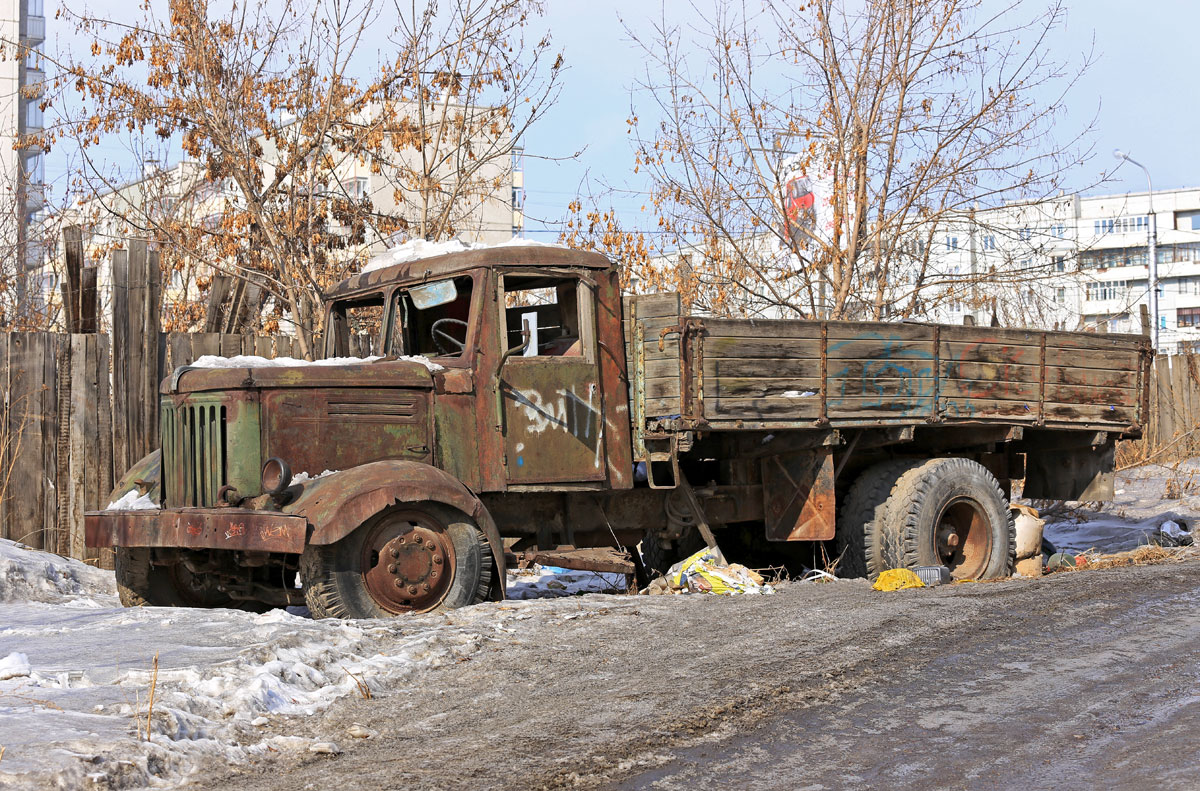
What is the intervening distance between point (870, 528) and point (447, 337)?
3.57 metres

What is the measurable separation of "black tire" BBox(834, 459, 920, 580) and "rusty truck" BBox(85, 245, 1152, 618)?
20 mm

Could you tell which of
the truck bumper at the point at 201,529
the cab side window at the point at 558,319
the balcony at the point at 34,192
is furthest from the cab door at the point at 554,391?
the balcony at the point at 34,192

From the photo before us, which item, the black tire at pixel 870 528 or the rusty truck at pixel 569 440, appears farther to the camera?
the black tire at pixel 870 528

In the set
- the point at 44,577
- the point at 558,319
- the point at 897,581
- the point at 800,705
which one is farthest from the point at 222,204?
the point at 800,705

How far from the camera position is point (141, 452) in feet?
30.9

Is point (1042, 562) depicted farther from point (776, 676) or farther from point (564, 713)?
point (564, 713)

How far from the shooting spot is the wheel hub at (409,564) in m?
6.89

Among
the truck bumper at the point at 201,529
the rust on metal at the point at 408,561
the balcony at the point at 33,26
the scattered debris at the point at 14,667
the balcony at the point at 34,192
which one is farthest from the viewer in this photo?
the balcony at the point at 33,26

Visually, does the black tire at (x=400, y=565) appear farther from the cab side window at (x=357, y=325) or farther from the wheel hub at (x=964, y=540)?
the wheel hub at (x=964, y=540)

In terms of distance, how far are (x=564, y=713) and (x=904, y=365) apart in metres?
5.07

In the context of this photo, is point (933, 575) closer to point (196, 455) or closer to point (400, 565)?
point (400, 565)

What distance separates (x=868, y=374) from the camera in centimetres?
888

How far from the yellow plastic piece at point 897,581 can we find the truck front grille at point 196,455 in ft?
14.4

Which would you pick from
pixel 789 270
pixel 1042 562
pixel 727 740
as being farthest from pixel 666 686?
pixel 789 270
